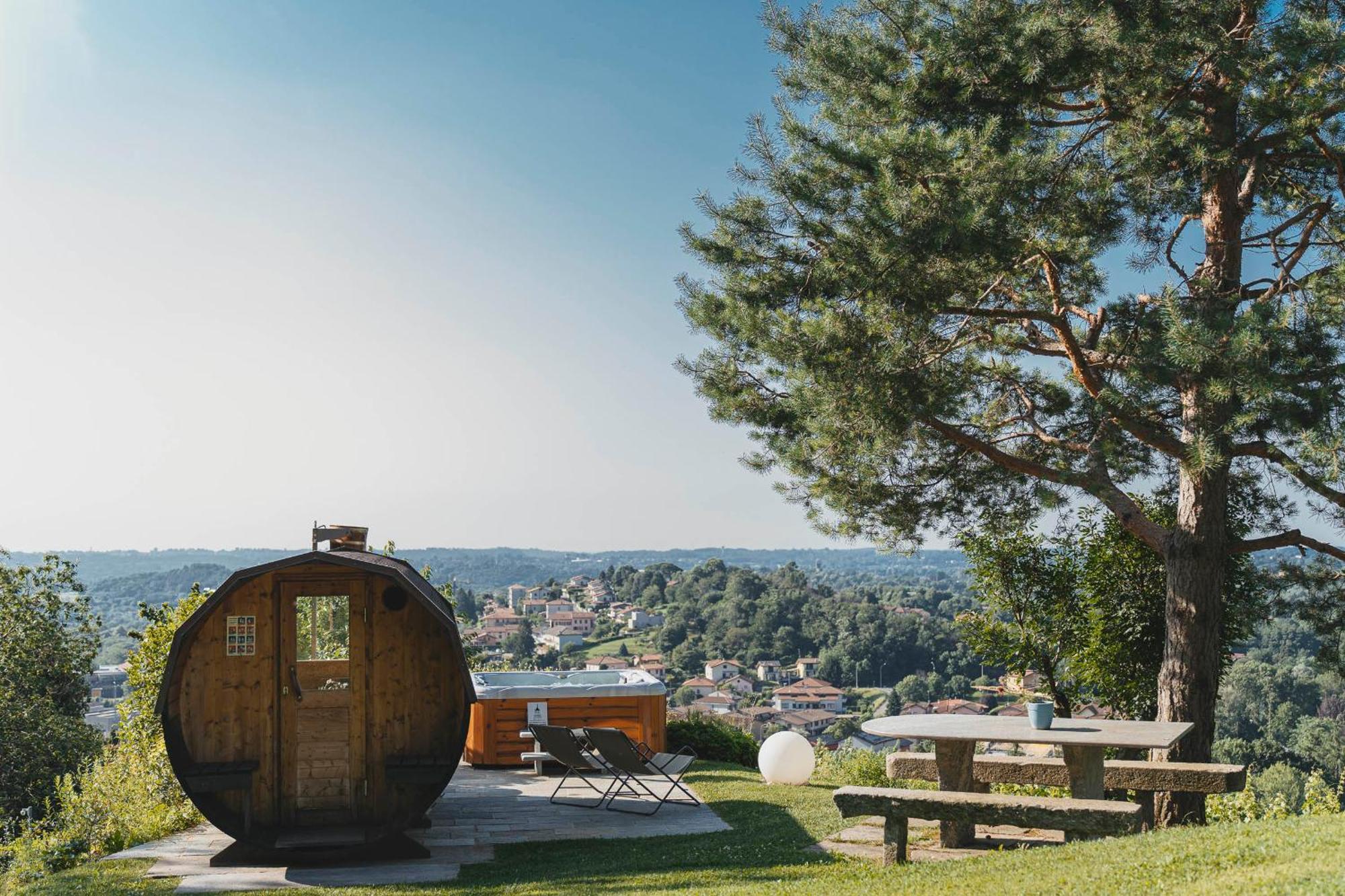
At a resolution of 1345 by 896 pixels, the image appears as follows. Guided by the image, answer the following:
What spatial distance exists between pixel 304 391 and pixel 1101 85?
16.7 metres

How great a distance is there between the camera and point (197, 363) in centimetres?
2175

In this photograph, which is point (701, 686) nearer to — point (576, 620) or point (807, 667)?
point (807, 667)

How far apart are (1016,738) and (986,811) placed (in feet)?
1.51

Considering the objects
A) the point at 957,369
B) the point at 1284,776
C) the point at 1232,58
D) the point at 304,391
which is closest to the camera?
the point at 1232,58

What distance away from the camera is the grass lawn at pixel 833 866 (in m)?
4.07

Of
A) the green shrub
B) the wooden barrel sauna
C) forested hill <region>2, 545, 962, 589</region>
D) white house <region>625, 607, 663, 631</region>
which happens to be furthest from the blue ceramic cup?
white house <region>625, 607, 663, 631</region>

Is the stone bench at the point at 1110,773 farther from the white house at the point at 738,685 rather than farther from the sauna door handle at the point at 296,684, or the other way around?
the white house at the point at 738,685

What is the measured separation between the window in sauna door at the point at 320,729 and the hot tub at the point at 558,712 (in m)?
3.26

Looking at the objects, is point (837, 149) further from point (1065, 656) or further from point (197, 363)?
point (197, 363)

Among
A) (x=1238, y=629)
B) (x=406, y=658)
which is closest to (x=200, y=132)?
(x=406, y=658)

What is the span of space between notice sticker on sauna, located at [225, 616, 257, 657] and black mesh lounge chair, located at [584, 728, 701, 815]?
2.57m

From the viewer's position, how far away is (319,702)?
717 centimetres

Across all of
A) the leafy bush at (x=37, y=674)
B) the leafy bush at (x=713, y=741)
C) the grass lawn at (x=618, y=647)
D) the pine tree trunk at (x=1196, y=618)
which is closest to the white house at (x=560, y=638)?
the grass lawn at (x=618, y=647)

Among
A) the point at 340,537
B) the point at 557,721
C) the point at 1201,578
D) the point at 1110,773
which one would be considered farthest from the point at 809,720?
the point at 340,537
